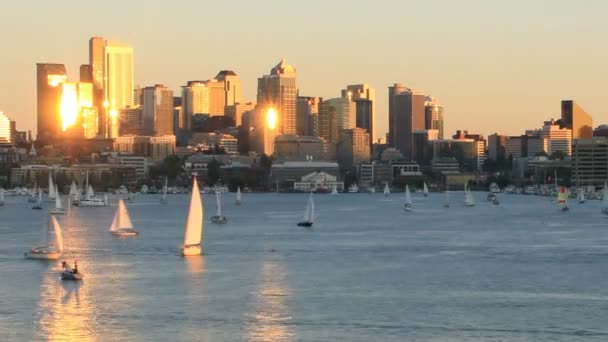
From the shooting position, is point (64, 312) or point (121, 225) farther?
point (121, 225)

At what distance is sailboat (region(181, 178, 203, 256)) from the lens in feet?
226

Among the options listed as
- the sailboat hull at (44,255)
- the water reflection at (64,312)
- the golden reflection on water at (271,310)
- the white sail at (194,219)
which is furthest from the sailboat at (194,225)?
the water reflection at (64,312)

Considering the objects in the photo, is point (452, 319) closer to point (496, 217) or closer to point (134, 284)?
point (134, 284)

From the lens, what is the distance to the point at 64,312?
49.7m

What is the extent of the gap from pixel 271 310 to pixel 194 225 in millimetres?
20542

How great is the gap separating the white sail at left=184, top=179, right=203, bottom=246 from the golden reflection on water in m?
5.77

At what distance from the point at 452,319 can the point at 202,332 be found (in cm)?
824

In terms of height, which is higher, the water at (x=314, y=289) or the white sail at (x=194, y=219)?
the white sail at (x=194, y=219)

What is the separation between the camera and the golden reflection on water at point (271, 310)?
4491 cm

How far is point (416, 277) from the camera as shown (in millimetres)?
62000

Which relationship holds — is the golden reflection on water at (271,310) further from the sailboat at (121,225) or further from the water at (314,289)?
the sailboat at (121,225)

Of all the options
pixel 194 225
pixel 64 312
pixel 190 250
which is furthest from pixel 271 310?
pixel 190 250

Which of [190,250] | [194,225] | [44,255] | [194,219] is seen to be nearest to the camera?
[194,219]

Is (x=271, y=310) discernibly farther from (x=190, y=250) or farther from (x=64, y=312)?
(x=190, y=250)
